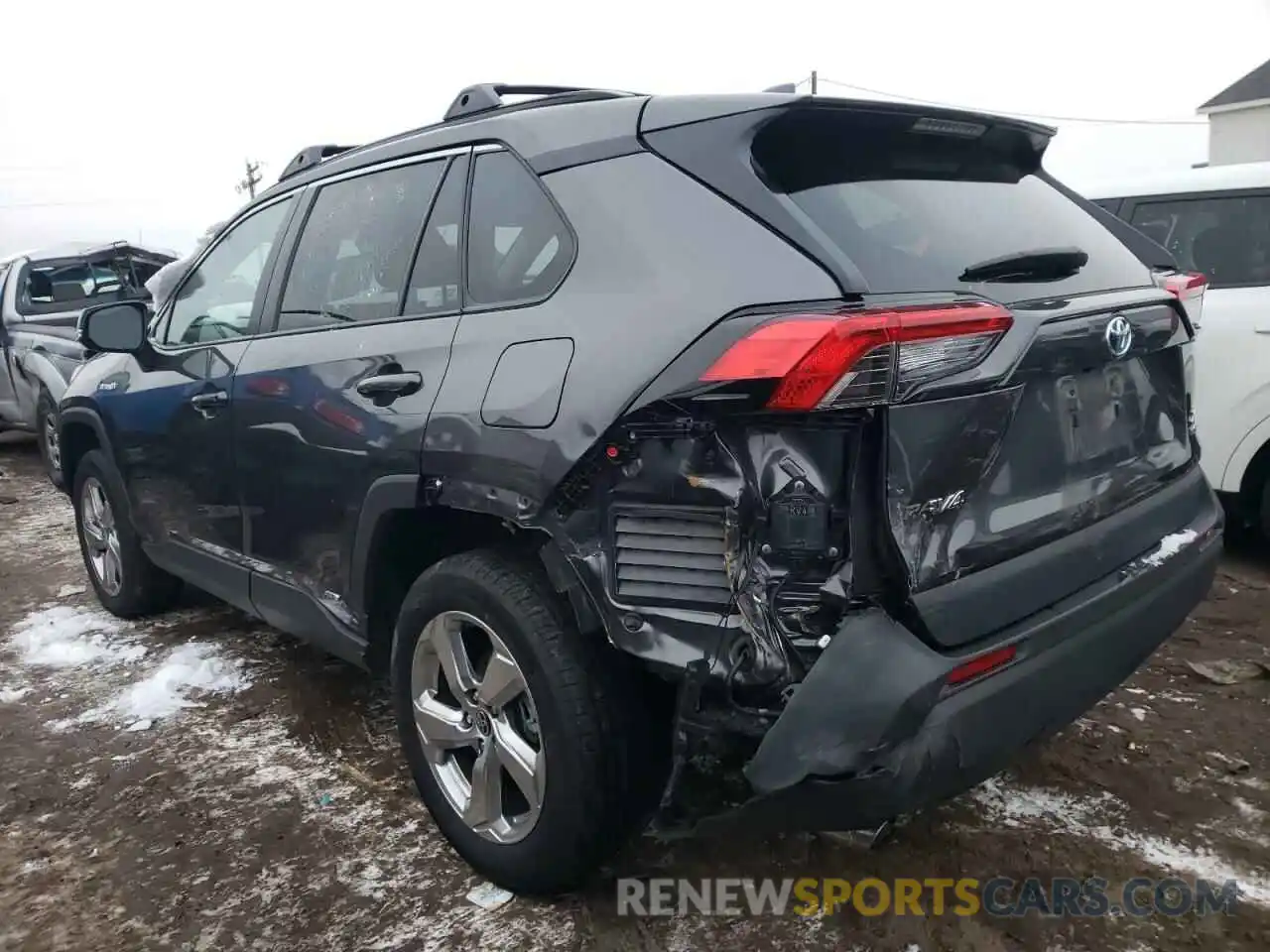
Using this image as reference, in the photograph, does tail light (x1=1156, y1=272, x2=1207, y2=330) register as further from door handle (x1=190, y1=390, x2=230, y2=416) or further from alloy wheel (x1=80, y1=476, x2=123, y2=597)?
alloy wheel (x1=80, y1=476, x2=123, y2=597)

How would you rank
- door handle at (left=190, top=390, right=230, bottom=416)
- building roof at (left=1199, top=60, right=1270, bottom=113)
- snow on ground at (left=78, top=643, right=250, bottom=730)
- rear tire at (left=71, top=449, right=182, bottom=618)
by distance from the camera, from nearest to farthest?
door handle at (left=190, top=390, right=230, bottom=416)
snow on ground at (left=78, top=643, right=250, bottom=730)
rear tire at (left=71, top=449, right=182, bottom=618)
building roof at (left=1199, top=60, right=1270, bottom=113)

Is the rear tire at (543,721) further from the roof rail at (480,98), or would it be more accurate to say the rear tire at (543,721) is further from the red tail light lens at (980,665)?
the roof rail at (480,98)

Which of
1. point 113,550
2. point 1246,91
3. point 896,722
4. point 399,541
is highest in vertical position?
point 1246,91

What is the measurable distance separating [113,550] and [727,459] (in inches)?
153

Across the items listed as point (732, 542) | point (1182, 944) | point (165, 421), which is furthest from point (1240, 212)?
point (165, 421)

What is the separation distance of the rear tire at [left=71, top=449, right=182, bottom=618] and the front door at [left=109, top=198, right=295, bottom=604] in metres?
0.26

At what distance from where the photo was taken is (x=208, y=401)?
337 cm

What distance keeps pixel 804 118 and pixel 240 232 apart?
8.14 feet

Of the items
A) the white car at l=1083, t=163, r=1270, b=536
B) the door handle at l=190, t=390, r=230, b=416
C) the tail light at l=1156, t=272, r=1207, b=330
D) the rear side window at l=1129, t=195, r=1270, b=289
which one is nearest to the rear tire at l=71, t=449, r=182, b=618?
the door handle at l=190, t=390, r=230, b=416

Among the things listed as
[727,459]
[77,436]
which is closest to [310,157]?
[77,436]

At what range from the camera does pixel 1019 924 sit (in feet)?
7.44

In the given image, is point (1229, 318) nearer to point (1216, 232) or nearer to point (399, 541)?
point (1216, 232)

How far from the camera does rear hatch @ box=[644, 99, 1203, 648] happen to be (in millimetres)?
1779

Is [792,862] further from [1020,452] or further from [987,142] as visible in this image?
[987,142]
